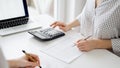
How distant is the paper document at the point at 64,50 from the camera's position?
38.3 inches

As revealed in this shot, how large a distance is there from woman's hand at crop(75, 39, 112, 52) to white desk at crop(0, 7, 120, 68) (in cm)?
3

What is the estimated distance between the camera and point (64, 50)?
103 cm

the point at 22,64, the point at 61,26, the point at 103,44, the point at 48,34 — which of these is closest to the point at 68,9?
the point at 61,26

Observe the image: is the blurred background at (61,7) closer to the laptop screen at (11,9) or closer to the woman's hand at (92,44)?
the laptop screen at (11,9)

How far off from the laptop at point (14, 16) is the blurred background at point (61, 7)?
67cm

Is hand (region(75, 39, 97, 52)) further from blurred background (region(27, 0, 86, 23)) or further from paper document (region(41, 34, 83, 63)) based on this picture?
blurred background (region(27, 0, 86, 23))

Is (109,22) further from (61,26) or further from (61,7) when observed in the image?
(61,7)

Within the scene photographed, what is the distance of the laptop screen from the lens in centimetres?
133

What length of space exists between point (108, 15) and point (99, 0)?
6.2 inches

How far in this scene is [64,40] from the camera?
1150 mm

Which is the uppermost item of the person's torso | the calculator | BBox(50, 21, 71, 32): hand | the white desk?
the person's torso

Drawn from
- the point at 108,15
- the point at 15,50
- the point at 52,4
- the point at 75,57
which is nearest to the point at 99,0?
the point at 108,15

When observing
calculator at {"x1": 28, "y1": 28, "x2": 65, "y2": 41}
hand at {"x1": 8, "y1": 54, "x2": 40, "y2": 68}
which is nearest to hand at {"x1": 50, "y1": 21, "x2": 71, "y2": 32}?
calculator at {"x1": 28, "y1": 28, "x2": 65, "y2": 41}

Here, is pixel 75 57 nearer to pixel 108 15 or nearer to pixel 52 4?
pixel 108 15
